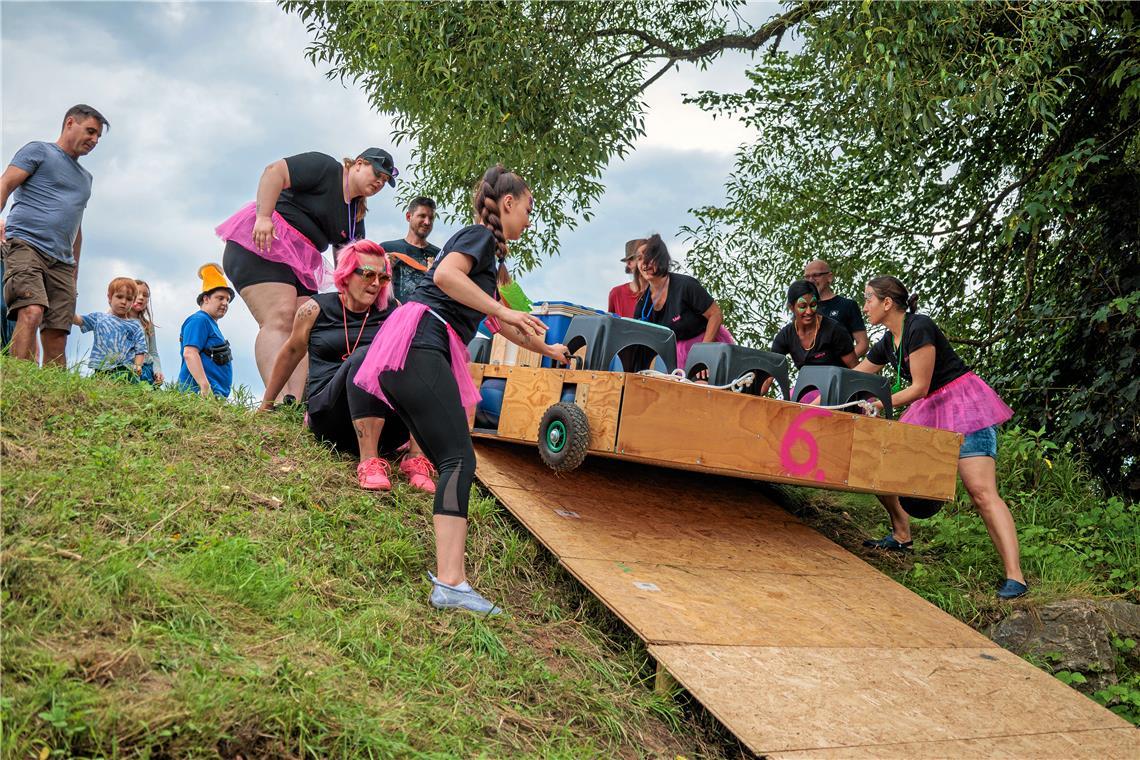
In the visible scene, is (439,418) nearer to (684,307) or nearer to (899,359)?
(684,307)

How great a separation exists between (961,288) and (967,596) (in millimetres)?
4931

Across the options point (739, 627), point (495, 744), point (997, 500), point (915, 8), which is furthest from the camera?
point (915, 8)

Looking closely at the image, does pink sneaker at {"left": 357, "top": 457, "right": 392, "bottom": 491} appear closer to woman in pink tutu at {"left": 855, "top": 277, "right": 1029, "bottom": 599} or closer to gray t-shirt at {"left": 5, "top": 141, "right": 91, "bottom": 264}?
gray t-shirt at {"left": 5, "top": 141, "right": 91, "bottom": 264}

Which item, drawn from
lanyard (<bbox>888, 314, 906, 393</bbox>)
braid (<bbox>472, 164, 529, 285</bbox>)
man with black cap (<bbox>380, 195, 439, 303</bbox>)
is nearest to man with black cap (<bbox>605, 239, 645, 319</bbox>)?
man with black cap (<bbox>380, 195, 439, 303</bbox>)

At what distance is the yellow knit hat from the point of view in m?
6.93

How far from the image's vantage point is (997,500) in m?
5.94

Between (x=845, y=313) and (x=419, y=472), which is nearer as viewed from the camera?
(x=419, y=472)

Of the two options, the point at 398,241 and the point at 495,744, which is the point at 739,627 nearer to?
the point at 495,744

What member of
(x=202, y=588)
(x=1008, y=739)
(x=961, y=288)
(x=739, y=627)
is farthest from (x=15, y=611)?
(x=961, y=288)

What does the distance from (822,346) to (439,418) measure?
11.8 feet

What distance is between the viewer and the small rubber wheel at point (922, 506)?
607 centimetres

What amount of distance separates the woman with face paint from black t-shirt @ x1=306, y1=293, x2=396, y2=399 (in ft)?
9.35

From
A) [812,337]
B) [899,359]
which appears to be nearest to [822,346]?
[812,337]

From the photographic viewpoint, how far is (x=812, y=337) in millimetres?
6695
